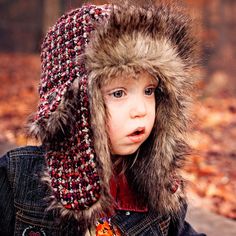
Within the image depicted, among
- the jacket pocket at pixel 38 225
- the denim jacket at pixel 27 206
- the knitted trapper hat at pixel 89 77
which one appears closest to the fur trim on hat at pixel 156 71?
the knitted trapper hat at pixel 89 77

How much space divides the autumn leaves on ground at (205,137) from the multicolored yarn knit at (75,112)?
9.4 inches

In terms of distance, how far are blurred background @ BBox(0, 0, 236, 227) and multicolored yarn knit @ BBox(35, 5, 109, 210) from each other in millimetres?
234

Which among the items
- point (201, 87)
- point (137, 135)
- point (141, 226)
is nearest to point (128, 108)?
point (137, 135)

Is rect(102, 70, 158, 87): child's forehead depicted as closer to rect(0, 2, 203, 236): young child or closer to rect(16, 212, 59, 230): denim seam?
rect(0, 2, 203, 236): young child

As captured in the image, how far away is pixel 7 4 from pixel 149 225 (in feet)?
42.7

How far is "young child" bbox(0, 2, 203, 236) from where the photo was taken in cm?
208

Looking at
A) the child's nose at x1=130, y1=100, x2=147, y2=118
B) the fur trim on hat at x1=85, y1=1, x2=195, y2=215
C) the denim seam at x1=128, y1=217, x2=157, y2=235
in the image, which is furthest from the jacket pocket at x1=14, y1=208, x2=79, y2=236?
the child's nose at x1=130, y1=100, x2=147, y2=118

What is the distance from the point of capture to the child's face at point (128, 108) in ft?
6.97

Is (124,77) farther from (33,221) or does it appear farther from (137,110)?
(33,221)

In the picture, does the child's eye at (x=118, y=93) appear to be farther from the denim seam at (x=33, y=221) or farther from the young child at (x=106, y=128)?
the denim seam at (x=33, y=221)

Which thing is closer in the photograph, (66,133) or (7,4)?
(66,133)

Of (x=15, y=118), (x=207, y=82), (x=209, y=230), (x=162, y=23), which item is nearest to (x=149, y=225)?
(x=162, y=23)

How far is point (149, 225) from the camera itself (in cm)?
246

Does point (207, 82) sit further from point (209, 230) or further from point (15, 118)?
point (209, 230)
